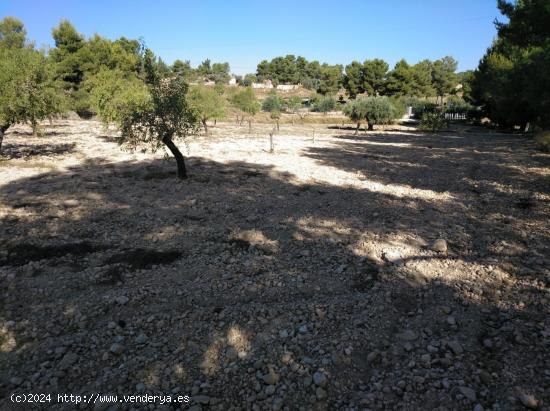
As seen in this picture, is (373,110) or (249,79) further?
(249,79)

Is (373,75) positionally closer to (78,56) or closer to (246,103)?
(246,103)

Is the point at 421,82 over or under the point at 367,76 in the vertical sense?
under

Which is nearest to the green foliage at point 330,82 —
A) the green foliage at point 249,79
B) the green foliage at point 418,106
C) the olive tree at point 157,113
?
the green foliage at point 418,106

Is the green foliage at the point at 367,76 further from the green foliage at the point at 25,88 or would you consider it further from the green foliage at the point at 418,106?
the green foliage at the point at 25,88

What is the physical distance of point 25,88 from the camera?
20.5 m

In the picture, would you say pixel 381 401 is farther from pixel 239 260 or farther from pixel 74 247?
pixel 74 247

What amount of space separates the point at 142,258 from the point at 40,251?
2816mm

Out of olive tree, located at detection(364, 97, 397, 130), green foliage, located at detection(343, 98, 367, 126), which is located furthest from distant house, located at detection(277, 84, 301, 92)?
olive tree, located at detection(364, 97, 397, 130)

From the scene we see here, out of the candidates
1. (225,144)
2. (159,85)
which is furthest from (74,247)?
(225,144)

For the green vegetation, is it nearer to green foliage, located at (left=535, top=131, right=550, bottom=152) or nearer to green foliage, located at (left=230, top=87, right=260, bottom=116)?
green foliage, located at (left=230, top=87, right=260, bottom=116)

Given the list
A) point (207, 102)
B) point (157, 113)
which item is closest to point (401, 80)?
point (207, 102)

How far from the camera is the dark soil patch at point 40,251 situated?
9.02m

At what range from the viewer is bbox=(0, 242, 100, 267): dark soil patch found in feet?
29.6

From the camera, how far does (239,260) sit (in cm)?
916
